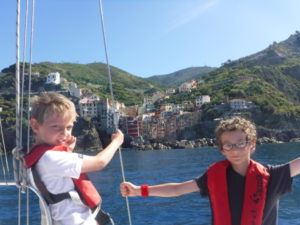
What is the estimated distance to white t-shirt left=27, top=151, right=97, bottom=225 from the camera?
1.90 m

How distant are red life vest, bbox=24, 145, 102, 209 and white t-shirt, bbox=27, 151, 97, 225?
0.03m

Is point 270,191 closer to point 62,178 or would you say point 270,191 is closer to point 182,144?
point 62,178

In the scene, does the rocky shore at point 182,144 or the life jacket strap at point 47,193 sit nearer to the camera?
the life jacket strap at point 47,193

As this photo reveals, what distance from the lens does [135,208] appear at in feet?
51.5

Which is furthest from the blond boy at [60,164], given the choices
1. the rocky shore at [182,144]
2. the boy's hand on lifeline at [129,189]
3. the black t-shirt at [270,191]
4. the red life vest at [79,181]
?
the rocky shore at [182,144]

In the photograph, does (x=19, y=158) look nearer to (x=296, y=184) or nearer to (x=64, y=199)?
(x=64, y=199)

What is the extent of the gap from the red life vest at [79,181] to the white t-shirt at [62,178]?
3 centimetres

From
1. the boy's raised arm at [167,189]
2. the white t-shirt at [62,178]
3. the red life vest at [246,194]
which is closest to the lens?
the white t-shirt at [62,178]

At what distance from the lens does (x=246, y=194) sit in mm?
2184

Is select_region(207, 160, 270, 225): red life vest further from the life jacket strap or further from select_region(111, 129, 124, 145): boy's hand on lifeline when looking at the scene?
the life jacket strap

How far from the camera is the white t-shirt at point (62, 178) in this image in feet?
6.25

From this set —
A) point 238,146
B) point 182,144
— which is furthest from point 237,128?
point 182,144

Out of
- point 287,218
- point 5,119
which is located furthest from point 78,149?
point 287,218

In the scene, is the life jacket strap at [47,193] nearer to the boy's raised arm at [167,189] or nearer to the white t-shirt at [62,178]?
the white t-shirt at [62,178]
